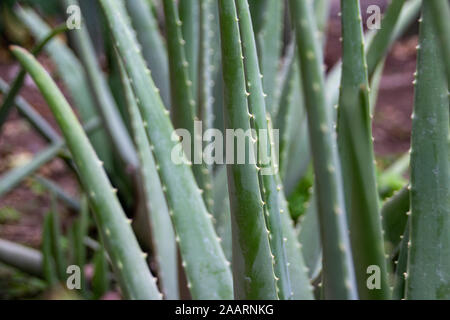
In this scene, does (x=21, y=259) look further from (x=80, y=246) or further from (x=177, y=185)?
(x=177, y=185)

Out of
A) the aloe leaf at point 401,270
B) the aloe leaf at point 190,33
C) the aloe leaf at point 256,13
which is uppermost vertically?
the aloe leaf at point 190,33

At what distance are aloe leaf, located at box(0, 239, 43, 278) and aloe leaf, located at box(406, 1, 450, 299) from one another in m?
0.74

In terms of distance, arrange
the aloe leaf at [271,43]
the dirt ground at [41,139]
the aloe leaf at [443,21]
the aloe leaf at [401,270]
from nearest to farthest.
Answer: the aloe leaf at [443,21], the aloe leaf at [401,270], the aloe leaf at [271,43], the dirt ground at [41,139]

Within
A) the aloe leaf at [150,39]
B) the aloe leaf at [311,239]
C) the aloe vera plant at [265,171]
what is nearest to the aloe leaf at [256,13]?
the aloe vera plant at [265,171]

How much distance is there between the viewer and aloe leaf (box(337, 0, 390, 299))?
0.34 m

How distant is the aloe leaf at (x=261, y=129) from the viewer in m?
0.37

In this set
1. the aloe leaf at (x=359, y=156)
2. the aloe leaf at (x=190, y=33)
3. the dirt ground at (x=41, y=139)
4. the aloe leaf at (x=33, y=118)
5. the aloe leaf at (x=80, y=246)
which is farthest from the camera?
the dirt ground at (x=41, y=139)

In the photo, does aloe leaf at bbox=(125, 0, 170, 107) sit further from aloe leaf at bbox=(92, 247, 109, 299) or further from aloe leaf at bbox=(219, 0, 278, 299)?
aloe leaf at bbox=(219, 0, 278, 299)

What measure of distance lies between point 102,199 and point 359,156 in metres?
0.25

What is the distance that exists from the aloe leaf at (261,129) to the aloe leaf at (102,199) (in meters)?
0.16

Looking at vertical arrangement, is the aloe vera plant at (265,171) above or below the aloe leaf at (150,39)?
below

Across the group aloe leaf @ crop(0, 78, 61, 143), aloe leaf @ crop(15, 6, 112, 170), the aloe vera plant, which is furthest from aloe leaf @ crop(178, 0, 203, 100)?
aloe leaf @ crop(15, 6, 112, 170)

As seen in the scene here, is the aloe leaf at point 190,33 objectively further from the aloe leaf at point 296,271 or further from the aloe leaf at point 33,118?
the aloe leaf at point 33,118

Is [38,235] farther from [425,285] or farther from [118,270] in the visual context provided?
[425,285]
